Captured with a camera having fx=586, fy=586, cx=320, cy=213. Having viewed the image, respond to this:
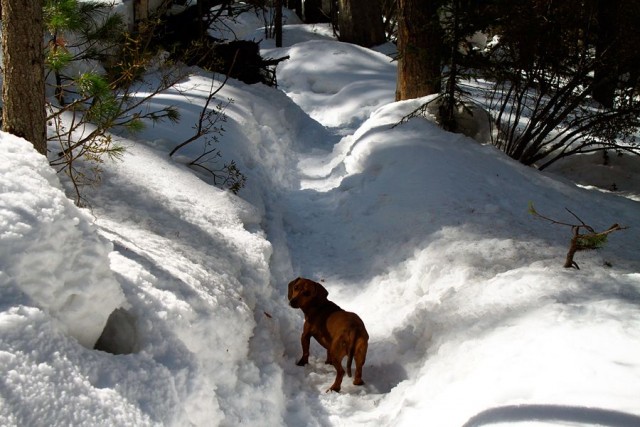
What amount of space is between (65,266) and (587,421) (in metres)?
2.40

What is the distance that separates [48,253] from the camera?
8.33ft

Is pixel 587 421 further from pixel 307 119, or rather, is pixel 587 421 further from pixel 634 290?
pixel 307 119

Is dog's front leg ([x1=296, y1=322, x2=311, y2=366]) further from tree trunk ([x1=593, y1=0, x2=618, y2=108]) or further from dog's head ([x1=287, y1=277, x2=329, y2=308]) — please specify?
tree trunk ([x1=593, y1=0, x2=618, y2=108])

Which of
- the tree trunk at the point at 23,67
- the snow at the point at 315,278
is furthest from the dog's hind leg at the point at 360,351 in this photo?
the tree trunk at the point at 23,67

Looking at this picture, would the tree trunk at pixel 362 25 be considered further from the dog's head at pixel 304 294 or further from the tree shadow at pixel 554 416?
the tree shadow at pixel 554 416

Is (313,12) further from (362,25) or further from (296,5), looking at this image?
(362,25)

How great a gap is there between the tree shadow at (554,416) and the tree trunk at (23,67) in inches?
126

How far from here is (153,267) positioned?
3.65 m

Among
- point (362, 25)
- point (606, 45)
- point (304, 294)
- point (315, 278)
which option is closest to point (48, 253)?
point (304, 294)

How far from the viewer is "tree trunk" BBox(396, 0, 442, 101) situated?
9.33m

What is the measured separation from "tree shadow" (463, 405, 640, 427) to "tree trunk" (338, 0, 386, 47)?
19167 millimetres

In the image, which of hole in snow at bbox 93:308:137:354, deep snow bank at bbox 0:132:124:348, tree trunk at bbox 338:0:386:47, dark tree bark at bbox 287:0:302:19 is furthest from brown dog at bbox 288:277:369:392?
dark tree bark at bbox 287:0:302:19

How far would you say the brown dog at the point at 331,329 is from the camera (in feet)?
13.1

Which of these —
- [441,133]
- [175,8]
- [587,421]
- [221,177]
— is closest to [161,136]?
[221,177]
